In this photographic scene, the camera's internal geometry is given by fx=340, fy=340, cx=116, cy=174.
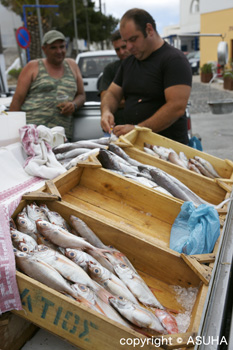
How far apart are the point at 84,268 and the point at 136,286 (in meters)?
0.31

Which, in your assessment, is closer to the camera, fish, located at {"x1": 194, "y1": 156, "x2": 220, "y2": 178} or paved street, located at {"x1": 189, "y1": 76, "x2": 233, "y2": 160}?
fish, located at {"x1": 194, "y1": 156, "x2": 220, "y2": 178}

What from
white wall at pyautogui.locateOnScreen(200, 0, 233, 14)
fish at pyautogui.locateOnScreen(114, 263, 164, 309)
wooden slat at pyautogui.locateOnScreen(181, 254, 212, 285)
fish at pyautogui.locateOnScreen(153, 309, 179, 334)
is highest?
white wall at pyautogui.locateOnScreen(200, 0, 233, 14)

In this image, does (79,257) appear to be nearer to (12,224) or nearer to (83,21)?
(12,224)

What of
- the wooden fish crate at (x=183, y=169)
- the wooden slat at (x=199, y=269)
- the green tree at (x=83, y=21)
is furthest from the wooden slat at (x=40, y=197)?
the green tree at (x=83, y=21)

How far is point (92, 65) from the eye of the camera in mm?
10047

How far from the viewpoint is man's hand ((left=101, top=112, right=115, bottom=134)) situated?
13.2ft

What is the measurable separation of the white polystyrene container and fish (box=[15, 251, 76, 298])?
1.63 metres

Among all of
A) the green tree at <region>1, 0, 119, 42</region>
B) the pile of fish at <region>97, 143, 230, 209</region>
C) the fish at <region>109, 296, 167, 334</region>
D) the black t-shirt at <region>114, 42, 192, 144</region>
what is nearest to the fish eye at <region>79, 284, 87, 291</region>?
the fish at <region>109, 296, 167, 334</region>

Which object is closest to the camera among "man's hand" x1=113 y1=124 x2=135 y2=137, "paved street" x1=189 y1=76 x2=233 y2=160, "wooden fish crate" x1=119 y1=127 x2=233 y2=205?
"wooden fish crate" x1=119 y1=127 x2=233 y2=205

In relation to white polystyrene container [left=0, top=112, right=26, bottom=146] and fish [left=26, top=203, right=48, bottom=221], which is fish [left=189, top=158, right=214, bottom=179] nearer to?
white polystyrene container [left=0, top=112, right=26, bottom=146]

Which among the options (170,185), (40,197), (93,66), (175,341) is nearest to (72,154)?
(170,185)

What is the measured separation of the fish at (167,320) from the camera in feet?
5.64

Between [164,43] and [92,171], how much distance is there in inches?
80.0

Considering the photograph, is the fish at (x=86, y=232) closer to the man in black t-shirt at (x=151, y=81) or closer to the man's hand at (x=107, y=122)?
the man in black t-shirt at (x=151, y=81)
